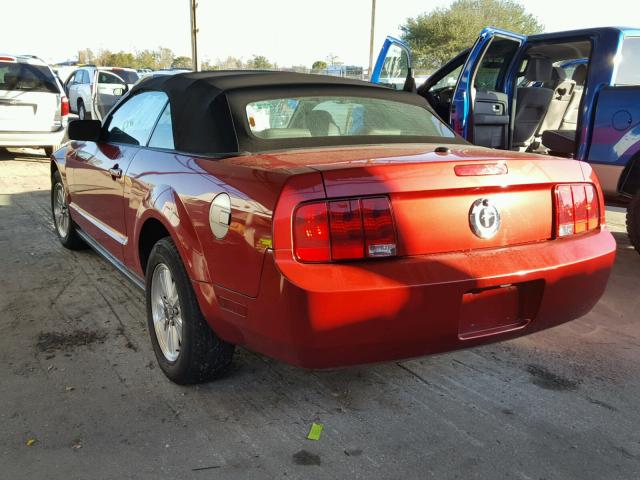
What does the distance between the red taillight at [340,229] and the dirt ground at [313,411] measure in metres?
0.85

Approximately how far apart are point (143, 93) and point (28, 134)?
7130 mm

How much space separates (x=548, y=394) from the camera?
2838 millimetres

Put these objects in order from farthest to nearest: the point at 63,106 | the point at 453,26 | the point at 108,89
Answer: the point at 453,26 < the point at 108,89 < the point at 63,106

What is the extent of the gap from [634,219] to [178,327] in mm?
3820

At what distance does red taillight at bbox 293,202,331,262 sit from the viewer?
2131mm

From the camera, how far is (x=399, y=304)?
7.13 ft

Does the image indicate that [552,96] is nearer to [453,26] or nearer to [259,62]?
[453,26]

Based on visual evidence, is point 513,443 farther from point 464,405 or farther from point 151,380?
point 151,380

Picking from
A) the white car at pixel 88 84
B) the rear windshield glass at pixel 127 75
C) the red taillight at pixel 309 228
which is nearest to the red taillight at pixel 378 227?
the red taillight at pixel 309 228

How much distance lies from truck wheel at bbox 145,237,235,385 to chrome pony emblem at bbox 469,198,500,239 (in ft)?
4.22

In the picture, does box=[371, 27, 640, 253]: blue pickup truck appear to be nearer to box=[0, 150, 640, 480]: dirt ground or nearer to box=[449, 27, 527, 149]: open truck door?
box=[449, 27, 527, 149]: open truck door

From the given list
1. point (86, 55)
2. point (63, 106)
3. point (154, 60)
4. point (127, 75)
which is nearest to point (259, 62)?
point (154, 60)

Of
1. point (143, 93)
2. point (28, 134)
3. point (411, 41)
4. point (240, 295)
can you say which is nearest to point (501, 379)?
point (240, 295)

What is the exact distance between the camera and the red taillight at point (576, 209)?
260 cm
